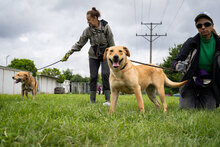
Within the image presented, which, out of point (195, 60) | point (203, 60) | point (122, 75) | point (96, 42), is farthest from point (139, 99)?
point (96, 42)

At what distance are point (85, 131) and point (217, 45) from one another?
11.5 feet

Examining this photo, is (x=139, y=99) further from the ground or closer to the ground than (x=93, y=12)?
closer to the ground

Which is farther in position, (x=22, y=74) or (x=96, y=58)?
(x=22, y=74)

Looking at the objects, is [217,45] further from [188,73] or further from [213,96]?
[213,96]

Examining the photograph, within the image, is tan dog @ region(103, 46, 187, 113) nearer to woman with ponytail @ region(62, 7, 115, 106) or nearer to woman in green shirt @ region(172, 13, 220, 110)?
woman in green shirt @ region(172, 13, 220, 110)

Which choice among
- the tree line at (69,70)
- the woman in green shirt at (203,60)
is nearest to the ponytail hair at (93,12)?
the woman in green shirt at (203,60)

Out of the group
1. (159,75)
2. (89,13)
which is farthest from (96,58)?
(159,75)

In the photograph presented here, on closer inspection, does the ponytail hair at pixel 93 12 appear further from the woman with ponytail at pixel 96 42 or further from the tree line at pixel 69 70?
the tree line at pixel 69 70

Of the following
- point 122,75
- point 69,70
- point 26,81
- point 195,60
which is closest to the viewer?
point 122,75

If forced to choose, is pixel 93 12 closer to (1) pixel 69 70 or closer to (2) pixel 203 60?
(2) pixel 203 60

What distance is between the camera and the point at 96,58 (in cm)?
570

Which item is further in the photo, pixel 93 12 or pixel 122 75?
pixel 93 12

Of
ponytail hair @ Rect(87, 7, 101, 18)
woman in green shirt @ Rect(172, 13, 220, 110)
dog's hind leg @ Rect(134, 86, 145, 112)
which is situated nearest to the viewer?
dog's hind leg @ Rect(134, 86, 145, 112)

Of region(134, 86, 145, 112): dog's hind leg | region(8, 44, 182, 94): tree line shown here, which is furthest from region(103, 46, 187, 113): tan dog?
region(8, 44, 182, 94): tree line
